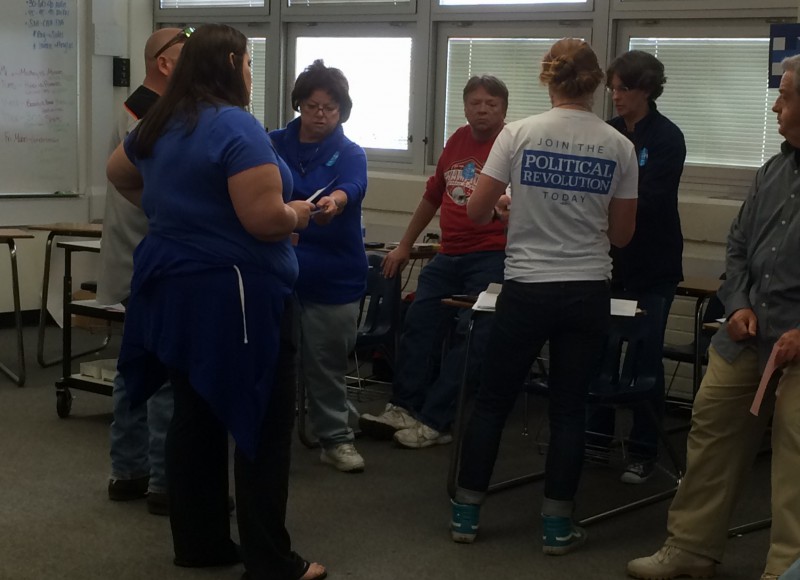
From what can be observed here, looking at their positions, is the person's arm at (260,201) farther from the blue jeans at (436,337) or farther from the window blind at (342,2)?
the window blind at (342,2)

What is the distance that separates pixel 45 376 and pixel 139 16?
8.59 feet

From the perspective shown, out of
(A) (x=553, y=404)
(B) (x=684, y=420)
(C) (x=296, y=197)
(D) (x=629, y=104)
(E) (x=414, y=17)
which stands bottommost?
(B) (x=684, y=420)

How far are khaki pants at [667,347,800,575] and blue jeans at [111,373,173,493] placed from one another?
55.4 inches

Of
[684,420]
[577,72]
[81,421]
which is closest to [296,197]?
[577,72]

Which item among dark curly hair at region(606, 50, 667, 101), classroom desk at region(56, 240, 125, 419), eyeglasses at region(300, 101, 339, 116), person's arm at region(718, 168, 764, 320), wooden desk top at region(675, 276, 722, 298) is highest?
dark curly hair at region(606, 50, 667, 101)

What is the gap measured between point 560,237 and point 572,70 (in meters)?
0.43

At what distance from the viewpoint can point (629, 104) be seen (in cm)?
356

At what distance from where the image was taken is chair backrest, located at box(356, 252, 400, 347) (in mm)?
4309

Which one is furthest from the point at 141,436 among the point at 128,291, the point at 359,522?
the point at 359,522

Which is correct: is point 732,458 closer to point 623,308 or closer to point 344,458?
point 623,308

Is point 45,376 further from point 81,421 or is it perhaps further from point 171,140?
point 171,140

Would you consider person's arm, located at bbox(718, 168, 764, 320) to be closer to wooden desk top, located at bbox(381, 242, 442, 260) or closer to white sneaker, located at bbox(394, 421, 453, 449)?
white sneaker, located at bbox(394, 421, 453, 449)

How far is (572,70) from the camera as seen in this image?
2795 millimetres

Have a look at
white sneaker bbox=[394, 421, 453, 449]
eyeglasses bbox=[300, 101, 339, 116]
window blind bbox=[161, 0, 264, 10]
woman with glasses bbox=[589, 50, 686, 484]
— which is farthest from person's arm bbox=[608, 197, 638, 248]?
window blind bbox=[161, 0, 264, 10]
